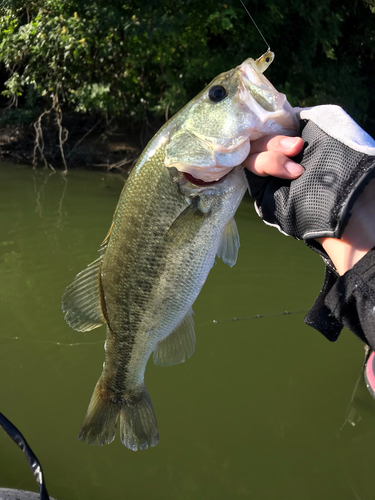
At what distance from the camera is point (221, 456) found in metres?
2.85

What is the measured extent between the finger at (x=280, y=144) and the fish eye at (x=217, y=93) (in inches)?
8.8

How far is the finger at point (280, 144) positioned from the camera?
60.7 inches

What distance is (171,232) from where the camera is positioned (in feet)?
5.76

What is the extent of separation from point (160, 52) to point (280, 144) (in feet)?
30.1

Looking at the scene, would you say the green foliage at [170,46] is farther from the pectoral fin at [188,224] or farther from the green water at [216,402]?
the pectoral fin at [188,224]

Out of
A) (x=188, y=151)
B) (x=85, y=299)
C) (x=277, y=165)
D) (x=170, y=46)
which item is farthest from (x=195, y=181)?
(x=170, y=46)

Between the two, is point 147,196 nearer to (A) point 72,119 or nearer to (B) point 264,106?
(B) point 264,106

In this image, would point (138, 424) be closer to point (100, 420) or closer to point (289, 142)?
point (100, 420)

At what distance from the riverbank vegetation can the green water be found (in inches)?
241

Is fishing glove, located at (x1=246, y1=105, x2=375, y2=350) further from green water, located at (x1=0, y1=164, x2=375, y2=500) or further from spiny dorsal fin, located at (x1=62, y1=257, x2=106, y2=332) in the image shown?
green water, located at (x1=0, y1=164, x2=375, y2=500)

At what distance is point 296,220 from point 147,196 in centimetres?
59

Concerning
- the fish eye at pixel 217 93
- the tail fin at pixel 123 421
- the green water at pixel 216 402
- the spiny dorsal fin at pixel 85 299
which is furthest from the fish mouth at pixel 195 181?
the green water at pixel 216 402

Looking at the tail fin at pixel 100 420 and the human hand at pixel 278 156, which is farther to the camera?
the tail fin at pixel 100 420

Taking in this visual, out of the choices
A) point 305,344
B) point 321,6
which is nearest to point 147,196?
point 305,344
